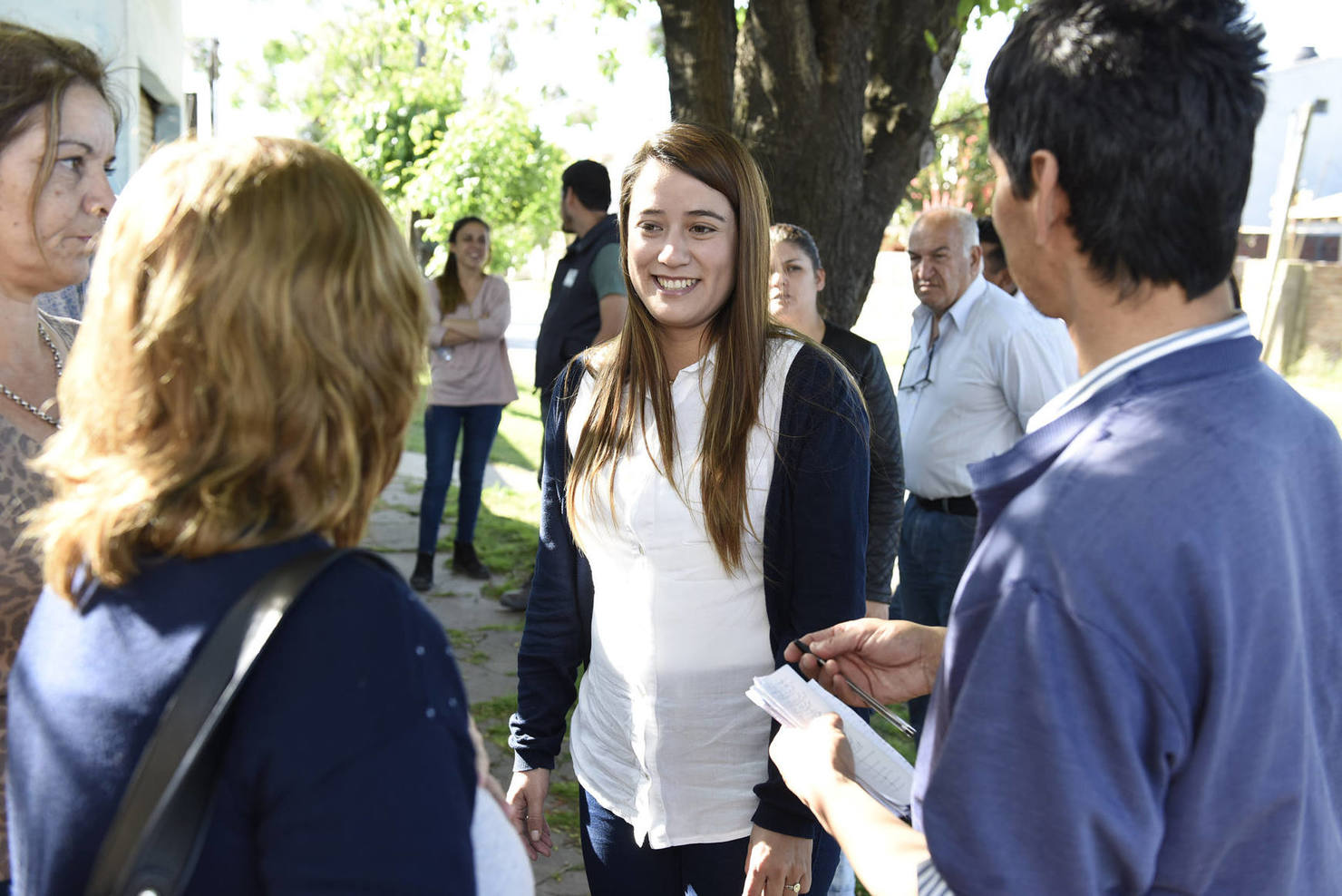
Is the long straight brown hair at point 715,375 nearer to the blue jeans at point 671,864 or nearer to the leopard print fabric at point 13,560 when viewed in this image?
the blue jeans at point 671,864

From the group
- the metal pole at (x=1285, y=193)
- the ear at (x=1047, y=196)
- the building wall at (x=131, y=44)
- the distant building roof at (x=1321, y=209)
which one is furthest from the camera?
the distant building roof at (x=1321, y=209)

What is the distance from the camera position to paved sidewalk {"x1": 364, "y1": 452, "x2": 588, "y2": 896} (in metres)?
3.71

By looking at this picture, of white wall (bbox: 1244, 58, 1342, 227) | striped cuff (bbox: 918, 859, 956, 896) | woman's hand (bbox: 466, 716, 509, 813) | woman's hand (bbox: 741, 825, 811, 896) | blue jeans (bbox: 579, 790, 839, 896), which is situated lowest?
blue jeans (bbox: 579, 790, 839, 896)

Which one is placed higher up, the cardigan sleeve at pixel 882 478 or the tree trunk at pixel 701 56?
the tree trunk at pixel 701 56

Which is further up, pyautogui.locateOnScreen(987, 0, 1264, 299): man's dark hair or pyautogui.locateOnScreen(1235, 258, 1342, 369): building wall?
pyautogui.locateOnScreen(987, 0, 1264, 299): man's dark hair

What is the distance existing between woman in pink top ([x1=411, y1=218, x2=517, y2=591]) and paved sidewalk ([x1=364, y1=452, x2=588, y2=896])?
0.80ft

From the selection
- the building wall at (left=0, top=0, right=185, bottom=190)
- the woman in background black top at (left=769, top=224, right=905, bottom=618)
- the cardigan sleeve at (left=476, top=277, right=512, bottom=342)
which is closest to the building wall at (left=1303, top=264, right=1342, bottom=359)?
the cardigan sleeve at (left=476, top=277, right=512, bottom=342)

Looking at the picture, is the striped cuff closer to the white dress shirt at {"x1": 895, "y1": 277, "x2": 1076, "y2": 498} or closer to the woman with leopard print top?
the woman with leopard print top

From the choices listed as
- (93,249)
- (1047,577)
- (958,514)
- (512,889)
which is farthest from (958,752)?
(958,514)

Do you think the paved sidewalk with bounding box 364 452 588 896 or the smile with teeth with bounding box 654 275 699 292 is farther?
the paved sidewalk with bounding box 364 452 588 896

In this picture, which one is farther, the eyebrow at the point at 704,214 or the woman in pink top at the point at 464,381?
the woman in pink top at the point at 464,381

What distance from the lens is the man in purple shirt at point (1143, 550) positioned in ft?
3.34

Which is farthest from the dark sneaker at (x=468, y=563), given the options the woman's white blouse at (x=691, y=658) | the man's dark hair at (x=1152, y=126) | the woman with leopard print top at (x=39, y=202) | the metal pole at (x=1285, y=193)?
the metal pole at (x=1285, y=193)

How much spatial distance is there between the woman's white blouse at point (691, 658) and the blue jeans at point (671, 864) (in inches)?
1.5
